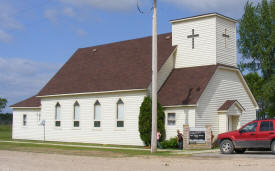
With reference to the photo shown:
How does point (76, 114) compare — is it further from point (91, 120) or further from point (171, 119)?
point (171, 119)

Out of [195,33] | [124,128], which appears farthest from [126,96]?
[195,33]

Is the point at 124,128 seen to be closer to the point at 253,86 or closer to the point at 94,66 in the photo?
the point at 94,66

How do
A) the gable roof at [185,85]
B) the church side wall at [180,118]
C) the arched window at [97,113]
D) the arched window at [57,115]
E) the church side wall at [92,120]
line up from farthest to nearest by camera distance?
the arched window at [57,115] < the arched window at [97,113] < the church side wall at [92,120] < the gable roof at [185,85] < the church side wall at [180,118]

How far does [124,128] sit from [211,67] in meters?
8.06

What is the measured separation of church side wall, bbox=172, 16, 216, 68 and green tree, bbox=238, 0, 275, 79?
1673 centimetres

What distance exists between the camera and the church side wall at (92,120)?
31.8 metres

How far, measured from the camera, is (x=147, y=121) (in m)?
30.0

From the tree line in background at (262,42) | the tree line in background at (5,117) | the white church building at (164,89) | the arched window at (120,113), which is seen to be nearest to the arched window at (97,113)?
the white church building at (164,89)

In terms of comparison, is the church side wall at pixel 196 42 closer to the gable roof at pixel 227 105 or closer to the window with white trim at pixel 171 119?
the gable roof at pixel 227 105

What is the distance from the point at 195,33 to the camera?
32.5 m

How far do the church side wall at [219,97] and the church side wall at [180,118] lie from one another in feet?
1.42

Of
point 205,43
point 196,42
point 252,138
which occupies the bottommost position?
point 252,138

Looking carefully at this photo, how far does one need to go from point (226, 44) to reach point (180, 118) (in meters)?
7.46

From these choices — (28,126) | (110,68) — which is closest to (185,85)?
(110,68)
